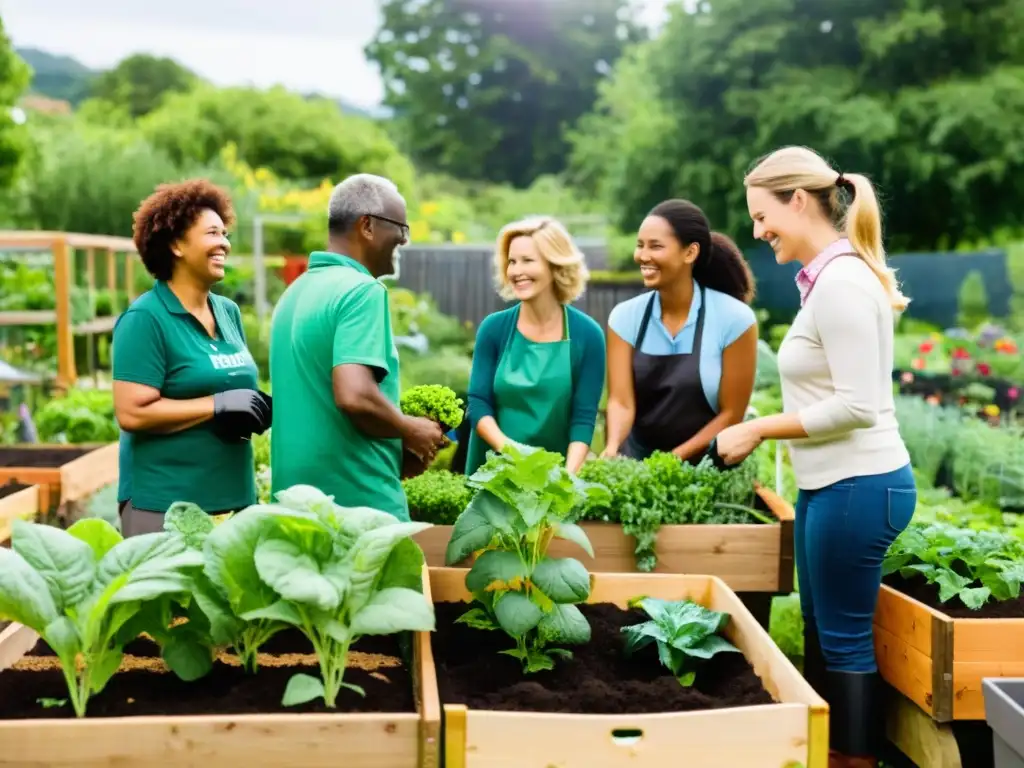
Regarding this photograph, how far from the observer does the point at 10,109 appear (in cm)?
1639

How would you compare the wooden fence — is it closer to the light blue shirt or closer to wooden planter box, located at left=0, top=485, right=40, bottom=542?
wooden planter box, located at left=0, top=485, right=40, bottom=542

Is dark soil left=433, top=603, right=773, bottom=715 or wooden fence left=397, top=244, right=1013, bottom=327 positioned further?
wooden fence left=397, top=244, right=1013, bottom=327

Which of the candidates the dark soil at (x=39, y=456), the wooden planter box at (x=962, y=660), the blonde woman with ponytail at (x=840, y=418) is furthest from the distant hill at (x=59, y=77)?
the wooden planter box at (x=962, y=660)

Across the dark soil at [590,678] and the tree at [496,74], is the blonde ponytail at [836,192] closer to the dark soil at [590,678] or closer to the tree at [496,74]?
the dark soil at [590,678]

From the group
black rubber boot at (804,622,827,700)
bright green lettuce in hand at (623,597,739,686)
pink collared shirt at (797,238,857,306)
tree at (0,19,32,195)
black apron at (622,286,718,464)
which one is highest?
tree at (0,19,32,195)

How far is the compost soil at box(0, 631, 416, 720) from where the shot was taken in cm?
200

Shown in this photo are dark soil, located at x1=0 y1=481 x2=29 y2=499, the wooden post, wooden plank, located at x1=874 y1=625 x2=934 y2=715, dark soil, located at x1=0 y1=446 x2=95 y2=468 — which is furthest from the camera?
the wooden post

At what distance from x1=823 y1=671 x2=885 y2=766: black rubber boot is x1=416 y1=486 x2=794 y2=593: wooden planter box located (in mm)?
420

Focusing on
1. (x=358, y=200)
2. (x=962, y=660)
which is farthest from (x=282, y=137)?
(x=962, y=660)

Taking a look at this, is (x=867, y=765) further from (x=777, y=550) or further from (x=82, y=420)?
(x=82, y=420)

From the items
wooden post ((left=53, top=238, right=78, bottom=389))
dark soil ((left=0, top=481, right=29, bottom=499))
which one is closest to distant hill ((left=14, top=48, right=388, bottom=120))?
wooden post ((left=53, top=238, right=78, bottom=389))

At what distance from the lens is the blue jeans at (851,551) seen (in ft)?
9.01

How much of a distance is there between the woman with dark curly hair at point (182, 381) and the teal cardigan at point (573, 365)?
80 cm

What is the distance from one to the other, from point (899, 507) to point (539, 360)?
129 cm
